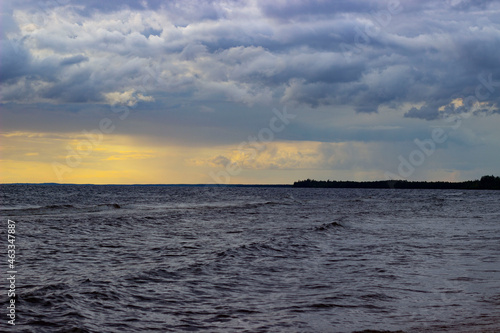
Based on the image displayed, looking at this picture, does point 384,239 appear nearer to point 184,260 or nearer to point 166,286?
point 184,260

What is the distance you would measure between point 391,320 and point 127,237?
18881mm

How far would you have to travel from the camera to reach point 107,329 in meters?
9.38

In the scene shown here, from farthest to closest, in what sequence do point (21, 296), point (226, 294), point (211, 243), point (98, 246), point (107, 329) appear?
point (211, 243)
point (98, 246)
point (226, 294)
point (21, 296)
point (107, 329)

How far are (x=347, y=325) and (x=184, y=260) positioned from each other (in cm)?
955

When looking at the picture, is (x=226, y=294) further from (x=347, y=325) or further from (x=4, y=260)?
(x=4, y=260)

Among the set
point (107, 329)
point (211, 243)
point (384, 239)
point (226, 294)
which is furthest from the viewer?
point (384, 239)

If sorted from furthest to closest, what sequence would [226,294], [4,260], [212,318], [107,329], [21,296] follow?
[4,260] → [226,294] → [21,296] → [212,318] → [107,329]

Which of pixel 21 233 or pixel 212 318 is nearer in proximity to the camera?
pixel 212 318

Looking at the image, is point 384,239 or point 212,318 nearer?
point 212,318

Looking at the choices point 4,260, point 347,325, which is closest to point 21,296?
point 4,260

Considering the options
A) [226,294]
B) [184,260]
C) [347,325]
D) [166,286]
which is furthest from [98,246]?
[347,325]

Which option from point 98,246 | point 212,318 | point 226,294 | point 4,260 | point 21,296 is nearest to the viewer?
point 212,318

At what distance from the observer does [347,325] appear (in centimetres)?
954

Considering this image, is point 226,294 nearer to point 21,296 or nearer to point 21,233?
point 21,296
